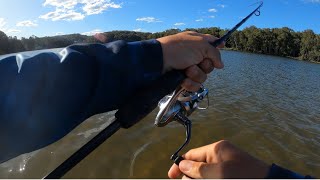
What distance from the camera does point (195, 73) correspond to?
200 cm

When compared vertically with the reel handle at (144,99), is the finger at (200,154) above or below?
below

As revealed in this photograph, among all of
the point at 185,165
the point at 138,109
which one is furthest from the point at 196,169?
the point at 138,109

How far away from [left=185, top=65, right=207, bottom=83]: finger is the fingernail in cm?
58

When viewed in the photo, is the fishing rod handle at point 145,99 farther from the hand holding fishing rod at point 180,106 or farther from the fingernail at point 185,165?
the fingernail at point 185,165

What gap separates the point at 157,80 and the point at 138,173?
3.61 meters

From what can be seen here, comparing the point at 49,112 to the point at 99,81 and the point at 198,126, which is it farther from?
the point at 198,126

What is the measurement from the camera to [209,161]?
5.06ft

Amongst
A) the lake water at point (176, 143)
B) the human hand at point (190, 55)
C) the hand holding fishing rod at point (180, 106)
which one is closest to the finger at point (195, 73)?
the human hand at point (190, 55)

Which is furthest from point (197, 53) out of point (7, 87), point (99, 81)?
point (7, 87)

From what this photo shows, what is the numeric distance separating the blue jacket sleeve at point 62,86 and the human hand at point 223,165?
499 millimetres

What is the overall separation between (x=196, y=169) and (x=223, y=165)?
13cm

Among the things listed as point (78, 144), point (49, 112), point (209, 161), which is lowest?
point (78, 144)

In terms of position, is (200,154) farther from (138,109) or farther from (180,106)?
(180,106)

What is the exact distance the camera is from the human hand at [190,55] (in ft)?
6.05
